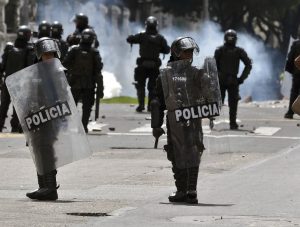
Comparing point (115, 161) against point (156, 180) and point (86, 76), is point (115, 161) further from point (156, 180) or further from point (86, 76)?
point (86, 76)

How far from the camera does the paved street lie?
1360 cm

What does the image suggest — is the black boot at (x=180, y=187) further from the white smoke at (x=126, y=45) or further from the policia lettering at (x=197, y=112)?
the white smoke at (x=126, y=45)

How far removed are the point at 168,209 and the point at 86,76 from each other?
12.1 metres

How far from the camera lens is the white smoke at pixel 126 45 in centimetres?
6981

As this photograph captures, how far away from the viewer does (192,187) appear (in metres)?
15.2

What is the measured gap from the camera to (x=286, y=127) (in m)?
28.9

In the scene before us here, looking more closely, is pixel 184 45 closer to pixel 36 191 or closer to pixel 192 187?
pixel 192 187

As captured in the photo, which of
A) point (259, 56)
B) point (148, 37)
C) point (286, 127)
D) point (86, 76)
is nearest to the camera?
point (86, 76)

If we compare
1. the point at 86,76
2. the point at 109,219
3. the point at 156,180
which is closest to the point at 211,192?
the point at 156,180

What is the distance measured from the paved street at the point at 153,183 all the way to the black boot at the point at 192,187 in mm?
140

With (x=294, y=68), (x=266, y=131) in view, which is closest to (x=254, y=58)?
(x=294, y=68)

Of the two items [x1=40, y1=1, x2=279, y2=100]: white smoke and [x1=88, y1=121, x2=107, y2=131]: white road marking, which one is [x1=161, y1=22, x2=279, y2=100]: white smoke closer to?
[x1=40, y1=1, x2=279, y2=100]: white smoke

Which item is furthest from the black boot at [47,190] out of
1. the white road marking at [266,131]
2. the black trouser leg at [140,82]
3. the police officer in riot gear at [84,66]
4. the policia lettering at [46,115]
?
the black trouser leg at [140,82]

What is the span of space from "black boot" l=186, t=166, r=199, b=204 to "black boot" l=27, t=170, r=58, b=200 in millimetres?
1327
